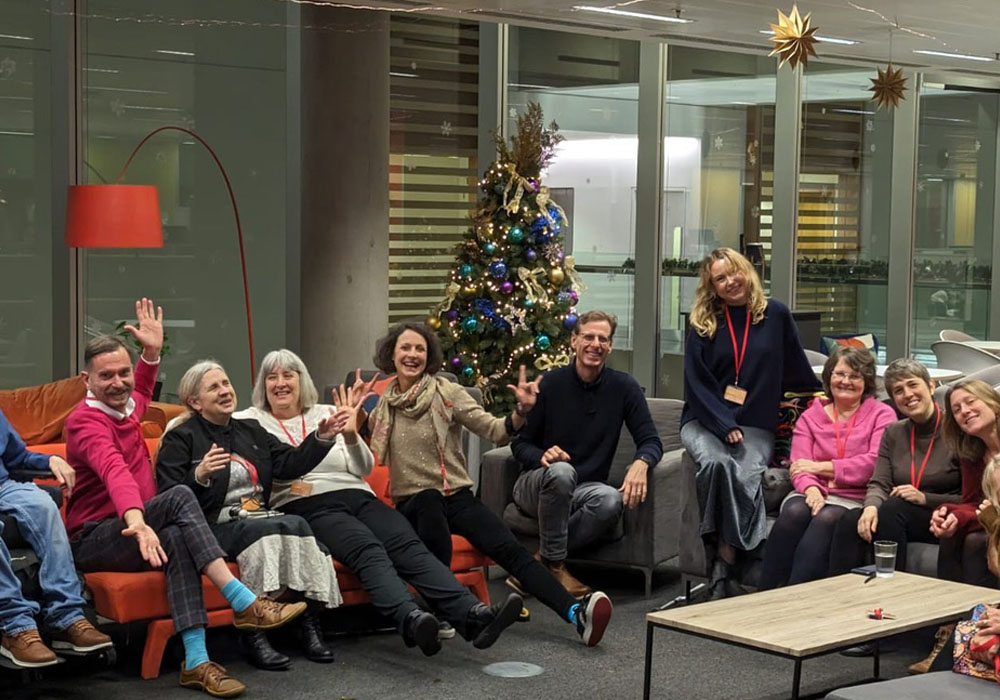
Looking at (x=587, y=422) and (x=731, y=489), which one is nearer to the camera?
(x=731, y=489)

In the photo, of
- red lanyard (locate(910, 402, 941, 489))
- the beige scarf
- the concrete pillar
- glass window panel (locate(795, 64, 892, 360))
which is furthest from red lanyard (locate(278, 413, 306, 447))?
glass window panel (locate(795, 64, 892, 360))

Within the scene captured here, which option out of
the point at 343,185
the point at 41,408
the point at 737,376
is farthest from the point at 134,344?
the point at 737,376

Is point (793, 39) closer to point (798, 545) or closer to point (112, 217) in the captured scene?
point (798, 545)

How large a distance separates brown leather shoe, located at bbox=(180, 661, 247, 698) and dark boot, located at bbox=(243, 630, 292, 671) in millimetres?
209

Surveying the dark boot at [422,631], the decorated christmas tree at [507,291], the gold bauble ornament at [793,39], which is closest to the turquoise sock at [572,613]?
the dark boot at [422,631]

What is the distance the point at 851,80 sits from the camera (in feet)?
38.8

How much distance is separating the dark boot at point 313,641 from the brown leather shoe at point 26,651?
1.01 metres

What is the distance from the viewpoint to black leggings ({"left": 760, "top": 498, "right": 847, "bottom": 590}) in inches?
212

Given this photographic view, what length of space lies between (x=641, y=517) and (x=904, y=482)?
1.15 m

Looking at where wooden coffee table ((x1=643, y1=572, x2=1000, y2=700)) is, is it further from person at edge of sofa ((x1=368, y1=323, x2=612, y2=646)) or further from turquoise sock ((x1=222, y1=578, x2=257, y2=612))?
turquoise sock ((x1=222, y1=578, x2=257, y2=612))

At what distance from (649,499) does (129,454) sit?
2.18 meters

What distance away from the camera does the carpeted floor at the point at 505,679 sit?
4.80 m

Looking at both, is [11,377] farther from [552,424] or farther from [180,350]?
[552,424]

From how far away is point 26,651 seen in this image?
4.45 m
